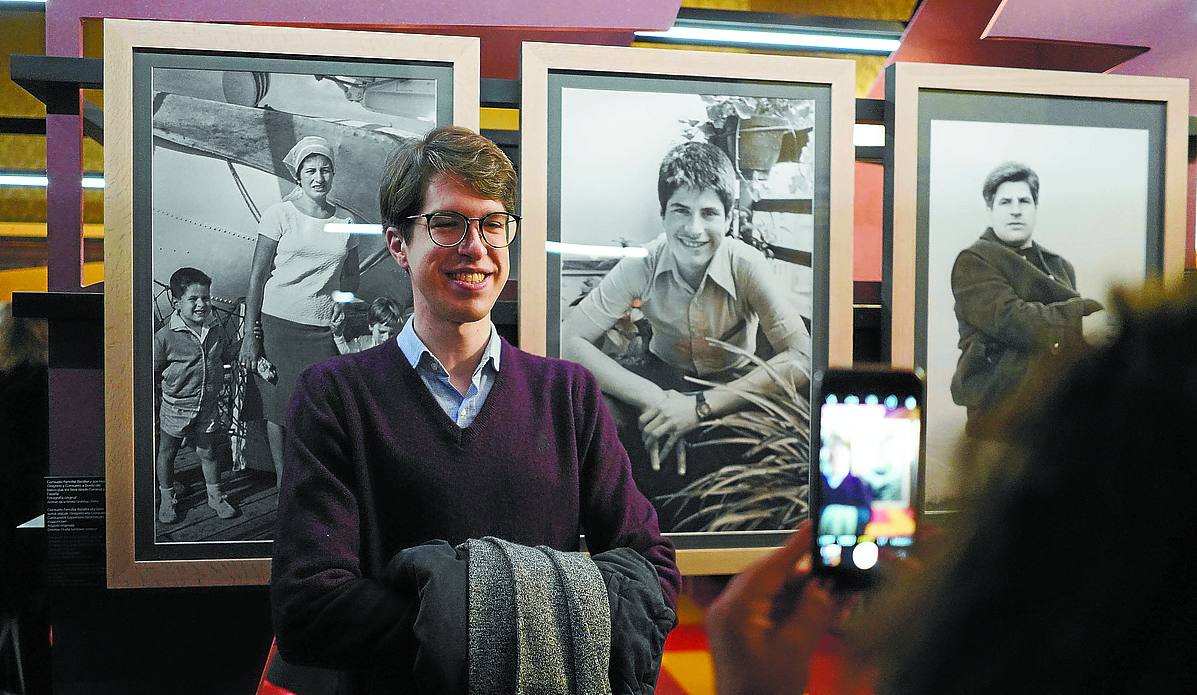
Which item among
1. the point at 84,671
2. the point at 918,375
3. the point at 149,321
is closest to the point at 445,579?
the point at 918,375

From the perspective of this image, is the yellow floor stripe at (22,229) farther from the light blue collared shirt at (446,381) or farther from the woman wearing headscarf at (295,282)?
the light blue collared shirt at (446,381)

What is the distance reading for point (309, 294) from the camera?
2062 millimetres

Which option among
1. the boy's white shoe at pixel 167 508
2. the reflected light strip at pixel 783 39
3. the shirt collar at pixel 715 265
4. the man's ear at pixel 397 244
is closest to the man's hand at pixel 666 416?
the shirt collar at pixel 715 265

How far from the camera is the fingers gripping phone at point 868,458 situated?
1070mm

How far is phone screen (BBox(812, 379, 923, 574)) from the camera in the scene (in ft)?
3.53

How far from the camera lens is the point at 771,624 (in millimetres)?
696

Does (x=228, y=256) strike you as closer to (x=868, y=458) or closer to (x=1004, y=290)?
(x=868, y=458)

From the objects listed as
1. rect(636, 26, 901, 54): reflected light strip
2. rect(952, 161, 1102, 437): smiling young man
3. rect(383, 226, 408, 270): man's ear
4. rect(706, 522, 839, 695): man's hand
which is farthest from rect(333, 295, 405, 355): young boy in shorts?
rect(636, 26, 901, 54): reflected light strip

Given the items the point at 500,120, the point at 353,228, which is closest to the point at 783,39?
the point at 500,120

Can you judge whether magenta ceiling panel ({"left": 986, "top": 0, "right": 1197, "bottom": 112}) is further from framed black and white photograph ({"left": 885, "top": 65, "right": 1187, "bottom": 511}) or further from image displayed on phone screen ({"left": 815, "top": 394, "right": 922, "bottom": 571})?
image displayed on phone screen ({"left": 815, "top": 394, "right": 922, "bottom": 571})

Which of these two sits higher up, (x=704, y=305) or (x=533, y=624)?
(x=704, y=305)

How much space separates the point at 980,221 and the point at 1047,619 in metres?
2.17

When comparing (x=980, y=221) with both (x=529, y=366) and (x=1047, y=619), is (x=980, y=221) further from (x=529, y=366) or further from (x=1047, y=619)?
(x=1047, y=619)

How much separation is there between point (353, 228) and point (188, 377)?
485 mm
